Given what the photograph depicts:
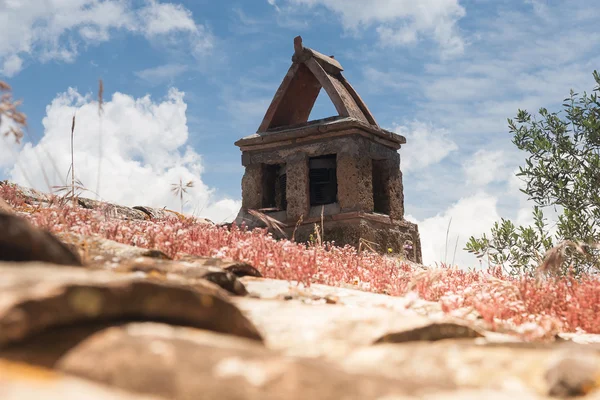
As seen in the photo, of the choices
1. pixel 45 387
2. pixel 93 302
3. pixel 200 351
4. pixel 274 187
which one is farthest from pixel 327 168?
pixel 45 387

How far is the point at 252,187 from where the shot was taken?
39.7 ft

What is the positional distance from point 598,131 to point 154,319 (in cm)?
1020

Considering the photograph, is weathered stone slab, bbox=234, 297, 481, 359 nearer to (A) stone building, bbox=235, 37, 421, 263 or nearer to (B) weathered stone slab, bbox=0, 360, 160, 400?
(B) weathered stone slab, bbox=0, 360, 160, 400

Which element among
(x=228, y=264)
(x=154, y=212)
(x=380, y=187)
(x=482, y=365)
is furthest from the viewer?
(x=154, y=212)

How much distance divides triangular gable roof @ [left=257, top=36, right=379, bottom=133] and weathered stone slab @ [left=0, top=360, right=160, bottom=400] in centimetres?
1024

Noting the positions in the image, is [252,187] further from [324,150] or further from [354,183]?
[354,183]

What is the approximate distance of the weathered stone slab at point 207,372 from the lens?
1.62m

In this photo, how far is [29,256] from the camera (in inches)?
90.5

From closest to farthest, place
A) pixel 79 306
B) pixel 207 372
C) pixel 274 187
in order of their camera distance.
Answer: pixel 207 372
pixel 79 306
pixel 274 187

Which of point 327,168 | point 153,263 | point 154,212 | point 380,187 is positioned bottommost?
point 153,263

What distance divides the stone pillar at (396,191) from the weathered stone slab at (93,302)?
9605 millimetres

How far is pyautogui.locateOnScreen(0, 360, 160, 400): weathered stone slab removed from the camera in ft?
4.78

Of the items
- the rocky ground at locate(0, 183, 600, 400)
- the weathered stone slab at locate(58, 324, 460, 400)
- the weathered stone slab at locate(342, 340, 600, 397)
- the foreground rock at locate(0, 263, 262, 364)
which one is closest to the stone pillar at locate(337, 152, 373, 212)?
the rocky ground at locate(0, 183, 600, 400)

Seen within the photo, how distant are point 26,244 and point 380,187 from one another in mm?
10092
